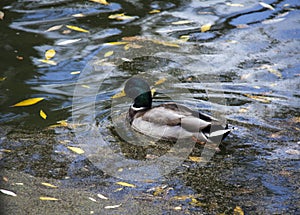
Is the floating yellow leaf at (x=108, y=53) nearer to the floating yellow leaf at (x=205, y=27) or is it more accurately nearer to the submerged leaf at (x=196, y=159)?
the floating yellow leaf at (x=205, y=27)

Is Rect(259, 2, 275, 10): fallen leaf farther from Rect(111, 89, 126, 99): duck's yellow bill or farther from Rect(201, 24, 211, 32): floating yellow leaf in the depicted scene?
Rect(111, 89, 126, 99): duck's yellow bill

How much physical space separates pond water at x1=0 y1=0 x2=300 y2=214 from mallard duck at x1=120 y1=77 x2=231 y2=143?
15 centimetres

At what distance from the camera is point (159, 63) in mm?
8391

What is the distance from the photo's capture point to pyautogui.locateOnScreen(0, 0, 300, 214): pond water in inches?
206

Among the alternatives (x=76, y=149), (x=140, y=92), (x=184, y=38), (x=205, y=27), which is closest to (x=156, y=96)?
(x=140, y=92)

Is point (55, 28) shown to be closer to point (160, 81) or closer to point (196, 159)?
point (160, 81)

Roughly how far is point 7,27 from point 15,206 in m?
5.27

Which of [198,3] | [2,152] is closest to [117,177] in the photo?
[2,152]

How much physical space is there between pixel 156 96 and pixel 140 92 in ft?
2.26

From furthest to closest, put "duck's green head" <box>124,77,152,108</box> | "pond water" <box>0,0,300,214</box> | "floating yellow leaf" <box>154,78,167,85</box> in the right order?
"floating yellow leaf" <box>154,78,167,85</box>
"duck's green head" <box>124,77,152,108</box>
"pond water" <box>0,0,300,214</box>

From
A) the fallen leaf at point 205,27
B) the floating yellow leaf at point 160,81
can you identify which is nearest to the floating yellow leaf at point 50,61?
the floating yellow leaf at point 160,81

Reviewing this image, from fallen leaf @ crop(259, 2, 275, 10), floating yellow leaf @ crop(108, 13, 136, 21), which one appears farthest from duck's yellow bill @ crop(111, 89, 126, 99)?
fallen leaf @ crop(259, 2, 275, 10)

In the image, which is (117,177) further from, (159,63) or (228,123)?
(159,63)

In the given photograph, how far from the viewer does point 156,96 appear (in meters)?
7.50
